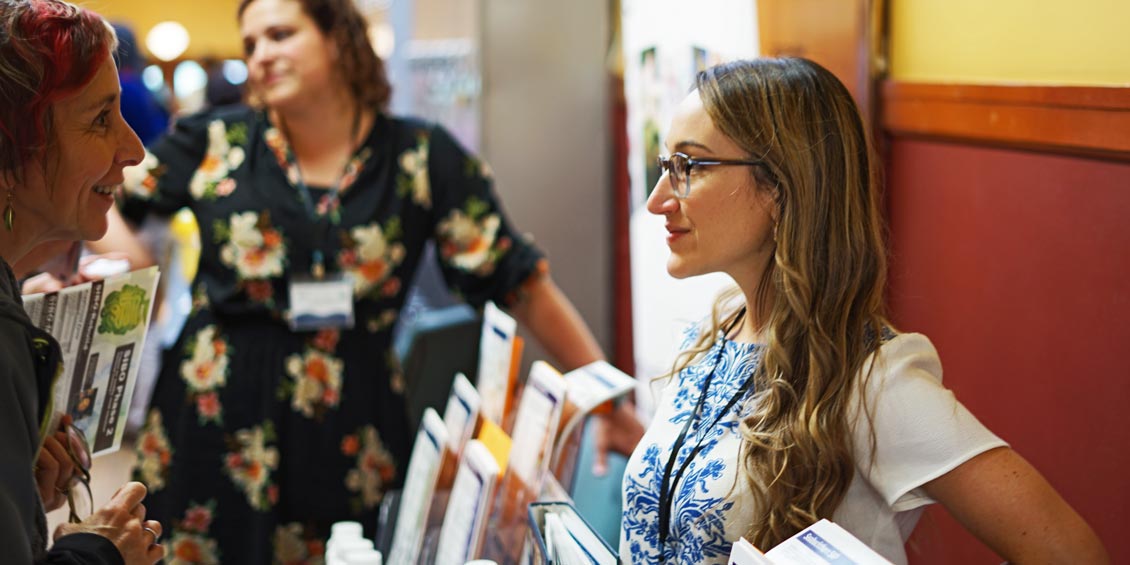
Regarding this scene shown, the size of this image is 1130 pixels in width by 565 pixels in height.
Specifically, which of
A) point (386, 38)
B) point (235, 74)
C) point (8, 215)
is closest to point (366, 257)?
point (8, 215)

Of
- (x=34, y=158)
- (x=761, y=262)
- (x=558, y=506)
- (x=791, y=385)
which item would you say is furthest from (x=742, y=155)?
(x=34, y=158)

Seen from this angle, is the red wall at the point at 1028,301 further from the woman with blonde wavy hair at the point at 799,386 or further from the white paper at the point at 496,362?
the white paper at the point at 496,362

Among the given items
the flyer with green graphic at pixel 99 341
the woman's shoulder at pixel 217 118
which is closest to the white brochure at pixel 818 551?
the flyer with green graphic at pixel 99 341

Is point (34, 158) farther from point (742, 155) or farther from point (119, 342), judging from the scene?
point (742, 155)

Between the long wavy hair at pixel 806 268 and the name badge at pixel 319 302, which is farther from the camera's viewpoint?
the name badge at pixel 319 302

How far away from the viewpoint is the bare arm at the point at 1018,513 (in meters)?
1.19

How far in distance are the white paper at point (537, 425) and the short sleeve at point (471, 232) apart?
740 mm

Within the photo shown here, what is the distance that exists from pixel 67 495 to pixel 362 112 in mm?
1351

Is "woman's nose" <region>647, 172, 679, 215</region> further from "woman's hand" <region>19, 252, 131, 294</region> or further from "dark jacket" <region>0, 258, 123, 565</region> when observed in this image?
"woman's hand" <region>19, 252, 131, 294</region>

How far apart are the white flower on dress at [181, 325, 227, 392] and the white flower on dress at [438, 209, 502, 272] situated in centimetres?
55

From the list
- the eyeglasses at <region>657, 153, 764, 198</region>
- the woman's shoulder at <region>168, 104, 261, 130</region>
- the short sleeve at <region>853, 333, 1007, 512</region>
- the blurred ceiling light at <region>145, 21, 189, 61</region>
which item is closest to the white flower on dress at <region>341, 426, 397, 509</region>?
the woman's shoulder at <region>168, 104, 261, 130</region>

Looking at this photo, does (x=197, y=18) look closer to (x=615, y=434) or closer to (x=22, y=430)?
(x=615, y=434)

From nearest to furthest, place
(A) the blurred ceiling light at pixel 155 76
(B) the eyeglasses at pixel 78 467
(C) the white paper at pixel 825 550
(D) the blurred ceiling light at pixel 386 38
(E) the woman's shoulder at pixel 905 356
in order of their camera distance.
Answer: (C) the white paper at pixel 825 550 → (E) the woman's shoulder at pixel 905 356 → (B) the eyeglasses at pixel 78 467 → (D) the blurred ceiling light at pixel 386 38 → (A) the blurred ceiling light at pixel 155 76

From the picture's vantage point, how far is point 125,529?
1390 mm
